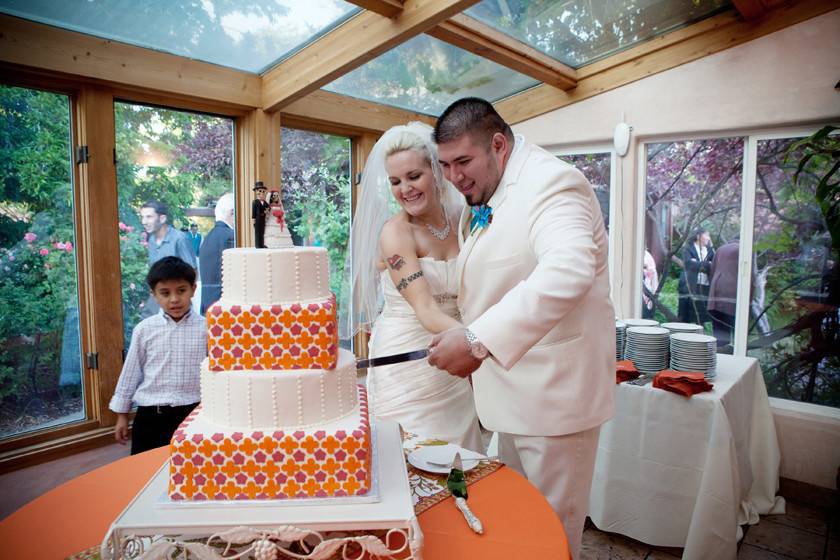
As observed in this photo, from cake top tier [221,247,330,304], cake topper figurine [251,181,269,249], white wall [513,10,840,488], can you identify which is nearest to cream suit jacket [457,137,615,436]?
cake top tier [221,247,330,304]

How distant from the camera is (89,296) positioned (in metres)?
3.05

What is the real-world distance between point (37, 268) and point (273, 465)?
2528 mm

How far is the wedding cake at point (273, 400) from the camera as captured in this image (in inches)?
46.6

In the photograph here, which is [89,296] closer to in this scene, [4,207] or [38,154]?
[4,207]

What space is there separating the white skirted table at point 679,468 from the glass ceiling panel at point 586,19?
2.49m

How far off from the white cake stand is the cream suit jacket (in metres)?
0.51

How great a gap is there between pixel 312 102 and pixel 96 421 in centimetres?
259

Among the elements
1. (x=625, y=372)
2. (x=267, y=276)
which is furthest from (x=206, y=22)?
(x=625, y=372)

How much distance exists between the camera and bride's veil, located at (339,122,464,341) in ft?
7.78

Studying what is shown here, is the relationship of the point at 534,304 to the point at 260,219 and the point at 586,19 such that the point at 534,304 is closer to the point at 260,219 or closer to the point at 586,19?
the point at 260,219

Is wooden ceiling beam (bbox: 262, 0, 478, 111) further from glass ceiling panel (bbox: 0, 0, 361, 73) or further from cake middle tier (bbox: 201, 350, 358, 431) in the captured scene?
cake middle tier (bbox: 201, 350, 358, 431)

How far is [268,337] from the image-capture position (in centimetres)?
126

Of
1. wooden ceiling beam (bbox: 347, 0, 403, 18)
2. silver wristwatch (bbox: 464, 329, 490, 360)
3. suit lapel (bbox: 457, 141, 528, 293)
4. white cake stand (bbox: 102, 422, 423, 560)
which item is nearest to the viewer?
white cake stand (bbox: 102, 422, 423, 560)

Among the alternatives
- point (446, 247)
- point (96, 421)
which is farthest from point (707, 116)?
point (96, 421)
